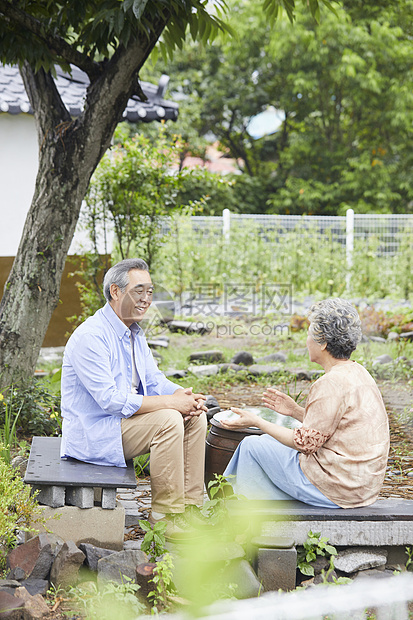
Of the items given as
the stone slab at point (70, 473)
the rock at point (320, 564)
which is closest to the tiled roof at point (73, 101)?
the stone slab at point (70, 473)

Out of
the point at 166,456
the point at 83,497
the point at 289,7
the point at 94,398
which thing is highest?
the point at 289,7

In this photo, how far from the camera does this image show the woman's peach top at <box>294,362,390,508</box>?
9.58 feet

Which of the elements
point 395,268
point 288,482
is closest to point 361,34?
point 395,268

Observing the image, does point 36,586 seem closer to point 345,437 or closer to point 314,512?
point 314,512

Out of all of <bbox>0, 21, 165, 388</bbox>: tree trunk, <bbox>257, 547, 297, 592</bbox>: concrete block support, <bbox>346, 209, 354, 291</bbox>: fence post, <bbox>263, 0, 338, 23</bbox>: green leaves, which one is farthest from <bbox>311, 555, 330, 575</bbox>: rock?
<bbox>346, 209, 354, 291</bbox>: fence post

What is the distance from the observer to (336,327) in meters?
2.99

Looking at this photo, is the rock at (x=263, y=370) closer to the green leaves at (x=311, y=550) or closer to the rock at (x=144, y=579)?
the green leaves at (x=311, y=550)

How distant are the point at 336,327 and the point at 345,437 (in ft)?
1.61

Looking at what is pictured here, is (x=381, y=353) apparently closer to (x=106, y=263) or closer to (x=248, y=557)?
(x=106, y=263)

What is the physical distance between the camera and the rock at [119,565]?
104 inches

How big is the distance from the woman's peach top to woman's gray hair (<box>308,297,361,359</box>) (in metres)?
0.09

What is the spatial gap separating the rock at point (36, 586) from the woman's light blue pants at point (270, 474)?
0.97 meters

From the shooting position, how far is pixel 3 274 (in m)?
7.90

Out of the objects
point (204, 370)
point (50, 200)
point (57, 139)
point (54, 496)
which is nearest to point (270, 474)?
point (54, 496)
